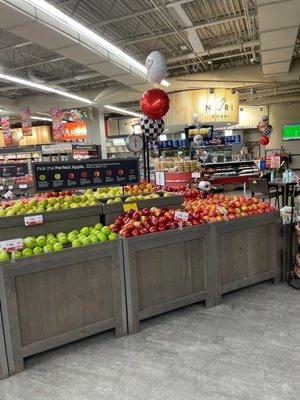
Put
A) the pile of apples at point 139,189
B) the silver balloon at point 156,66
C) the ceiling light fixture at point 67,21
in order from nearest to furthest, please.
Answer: the ceiling light fixture at point 67,21 < the pile of apples at point 139,189 < the silver balloon at point 156,66

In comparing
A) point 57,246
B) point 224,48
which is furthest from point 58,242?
point 224,48

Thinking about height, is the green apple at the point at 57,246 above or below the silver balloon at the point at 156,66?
below

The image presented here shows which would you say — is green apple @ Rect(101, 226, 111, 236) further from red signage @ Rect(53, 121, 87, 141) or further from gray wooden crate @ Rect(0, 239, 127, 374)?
red signage @ Rect(53, 121, 87, 141)

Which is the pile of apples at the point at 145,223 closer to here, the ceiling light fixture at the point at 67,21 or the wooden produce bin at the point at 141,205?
the wooden produce bin at the point at 141,205

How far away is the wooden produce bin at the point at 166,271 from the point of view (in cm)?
338

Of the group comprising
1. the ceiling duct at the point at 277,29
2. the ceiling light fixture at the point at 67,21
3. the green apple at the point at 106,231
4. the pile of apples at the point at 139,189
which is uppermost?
the ceiling duct at the point at 277,29

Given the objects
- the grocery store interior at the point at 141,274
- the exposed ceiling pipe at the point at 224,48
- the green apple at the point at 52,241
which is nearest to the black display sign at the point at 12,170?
the grocery store interior at the point at 141,274

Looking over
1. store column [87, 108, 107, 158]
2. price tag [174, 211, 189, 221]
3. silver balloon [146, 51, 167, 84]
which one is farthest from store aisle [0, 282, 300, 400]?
store column [87, 108, 107, 158]

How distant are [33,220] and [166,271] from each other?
1.53 m

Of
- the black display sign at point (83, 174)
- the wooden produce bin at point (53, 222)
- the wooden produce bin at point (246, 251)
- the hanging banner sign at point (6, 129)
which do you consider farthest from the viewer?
the hanging banner sign at point (6, 129)

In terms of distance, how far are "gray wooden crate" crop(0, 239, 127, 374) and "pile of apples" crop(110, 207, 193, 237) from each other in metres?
0.25

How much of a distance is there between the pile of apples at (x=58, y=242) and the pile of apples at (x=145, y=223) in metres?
0.16

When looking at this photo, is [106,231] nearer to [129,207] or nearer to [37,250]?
[37,250]

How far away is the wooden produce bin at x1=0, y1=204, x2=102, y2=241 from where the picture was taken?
11.8 ft
